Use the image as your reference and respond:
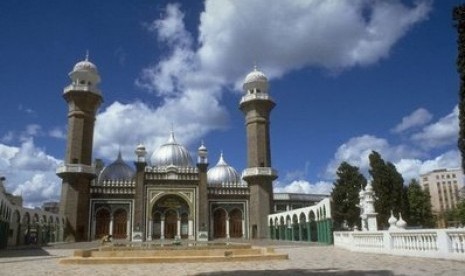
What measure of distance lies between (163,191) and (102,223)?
7854 millimetres

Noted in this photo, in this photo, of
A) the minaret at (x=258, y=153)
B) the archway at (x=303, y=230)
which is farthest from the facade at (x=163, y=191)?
the archway at (x=303, y=230)

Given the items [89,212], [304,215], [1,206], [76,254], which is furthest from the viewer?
[89,212]

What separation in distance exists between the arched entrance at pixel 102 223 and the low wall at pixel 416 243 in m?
35.6

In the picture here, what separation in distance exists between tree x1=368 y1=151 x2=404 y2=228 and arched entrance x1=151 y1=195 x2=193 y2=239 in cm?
2282

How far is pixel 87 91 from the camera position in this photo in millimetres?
50656

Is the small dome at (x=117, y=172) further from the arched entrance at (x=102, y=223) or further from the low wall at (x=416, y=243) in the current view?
the low wall at (x=416, y=243)

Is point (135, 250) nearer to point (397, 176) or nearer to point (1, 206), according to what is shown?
point (1, 206)

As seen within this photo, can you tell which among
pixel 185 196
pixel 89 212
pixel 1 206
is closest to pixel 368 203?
pixel 1 206

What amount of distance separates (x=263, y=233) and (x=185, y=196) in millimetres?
10313

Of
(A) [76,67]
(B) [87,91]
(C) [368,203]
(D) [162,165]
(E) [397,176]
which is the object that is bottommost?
(C) [368,203]

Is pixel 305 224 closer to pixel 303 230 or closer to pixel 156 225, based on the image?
pixel 303 230

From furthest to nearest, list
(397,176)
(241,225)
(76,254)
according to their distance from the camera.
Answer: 1. (241,225)
2. (397,176)
3. (76,254)

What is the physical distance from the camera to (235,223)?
182 ft

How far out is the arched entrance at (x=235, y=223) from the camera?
181ft
